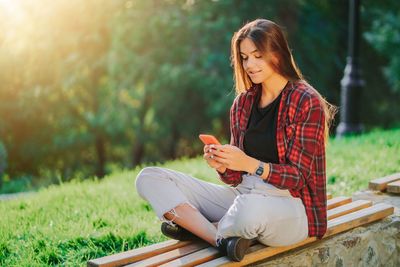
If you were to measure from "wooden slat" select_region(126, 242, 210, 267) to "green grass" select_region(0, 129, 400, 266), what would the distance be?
554 mm

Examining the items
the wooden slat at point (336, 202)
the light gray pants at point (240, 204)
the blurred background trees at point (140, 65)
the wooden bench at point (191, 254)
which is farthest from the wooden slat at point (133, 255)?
the blurred background trees at point (140, 65)

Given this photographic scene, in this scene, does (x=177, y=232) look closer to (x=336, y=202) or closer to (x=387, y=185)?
(x=336, y=202)

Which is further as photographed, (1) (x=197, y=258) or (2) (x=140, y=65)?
(2) (x=140, y=65)

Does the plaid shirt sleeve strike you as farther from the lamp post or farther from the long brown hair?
the lamp post

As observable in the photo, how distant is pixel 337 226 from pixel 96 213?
1803mm

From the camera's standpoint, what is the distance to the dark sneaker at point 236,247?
2768 mm

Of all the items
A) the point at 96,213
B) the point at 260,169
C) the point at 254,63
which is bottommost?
the point at 96,213

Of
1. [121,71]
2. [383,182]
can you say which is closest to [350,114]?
[383,182]

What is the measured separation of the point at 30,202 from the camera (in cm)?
491

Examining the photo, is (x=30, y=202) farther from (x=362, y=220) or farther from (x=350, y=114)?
(x=350, y=114)

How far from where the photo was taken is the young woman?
286 centimetres

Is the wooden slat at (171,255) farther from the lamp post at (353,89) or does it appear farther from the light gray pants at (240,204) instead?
the lamp post at (353,89)

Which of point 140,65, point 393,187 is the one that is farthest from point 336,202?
point 140,65

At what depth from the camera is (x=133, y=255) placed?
2.91m
